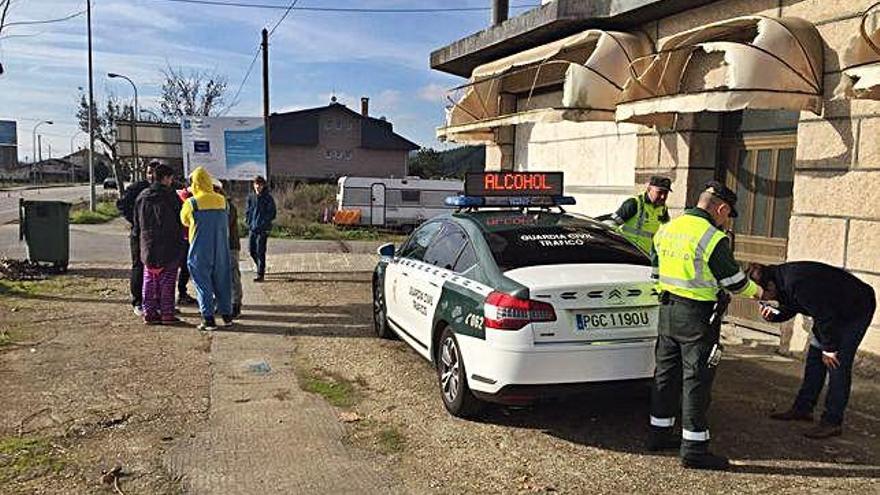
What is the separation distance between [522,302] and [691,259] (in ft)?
3.38

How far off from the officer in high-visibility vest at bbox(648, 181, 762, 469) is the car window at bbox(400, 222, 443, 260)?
241 centimetres

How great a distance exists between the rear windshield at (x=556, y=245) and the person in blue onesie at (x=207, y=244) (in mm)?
3631

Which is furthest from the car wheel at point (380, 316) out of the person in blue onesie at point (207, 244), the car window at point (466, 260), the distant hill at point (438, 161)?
the distant hill at point (438, 161)

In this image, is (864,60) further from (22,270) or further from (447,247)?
(22,270)

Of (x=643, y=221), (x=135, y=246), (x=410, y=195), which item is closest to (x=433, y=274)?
(x=643, y=221)

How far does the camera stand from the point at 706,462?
4.09m

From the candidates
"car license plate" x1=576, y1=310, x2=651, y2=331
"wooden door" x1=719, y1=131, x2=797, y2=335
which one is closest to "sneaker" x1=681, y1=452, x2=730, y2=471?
"car license plate" x1=576, y1=310, x2=651, y2=331

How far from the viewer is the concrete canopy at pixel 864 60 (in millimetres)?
5398

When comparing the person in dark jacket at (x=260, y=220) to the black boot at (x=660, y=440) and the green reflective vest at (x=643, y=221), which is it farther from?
the black boot at (x=660, y=440)

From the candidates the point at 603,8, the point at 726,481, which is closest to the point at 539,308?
the point at 726,481

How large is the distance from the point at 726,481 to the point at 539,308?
1427 mm

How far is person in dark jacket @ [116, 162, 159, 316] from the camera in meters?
8.11

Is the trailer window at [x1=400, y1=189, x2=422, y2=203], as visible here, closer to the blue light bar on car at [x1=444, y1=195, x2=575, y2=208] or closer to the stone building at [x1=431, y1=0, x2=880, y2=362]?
the stone building at [x1=431, y1=0, x2=880, y2=362]

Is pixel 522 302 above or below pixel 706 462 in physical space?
above
